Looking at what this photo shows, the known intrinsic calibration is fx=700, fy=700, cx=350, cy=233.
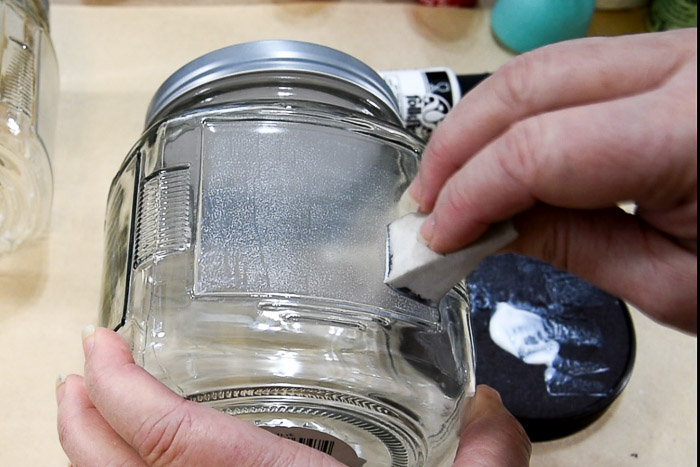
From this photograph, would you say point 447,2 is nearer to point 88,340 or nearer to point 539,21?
point 539,21

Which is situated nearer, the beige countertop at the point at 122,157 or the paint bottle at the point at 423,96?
the beige countertop at the point at 122,157

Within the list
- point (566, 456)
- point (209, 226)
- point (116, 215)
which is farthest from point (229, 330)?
point (566, 456)

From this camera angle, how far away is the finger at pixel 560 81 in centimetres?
29

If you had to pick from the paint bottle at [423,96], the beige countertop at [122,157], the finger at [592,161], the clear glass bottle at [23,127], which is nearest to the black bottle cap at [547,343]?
the beige countertop at [122,157]

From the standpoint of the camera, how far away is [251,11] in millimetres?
786

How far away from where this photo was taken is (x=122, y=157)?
0.66 m

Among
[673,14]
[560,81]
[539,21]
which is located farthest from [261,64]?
[673,14]

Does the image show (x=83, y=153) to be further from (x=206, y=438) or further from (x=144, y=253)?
(x=206, y=438)

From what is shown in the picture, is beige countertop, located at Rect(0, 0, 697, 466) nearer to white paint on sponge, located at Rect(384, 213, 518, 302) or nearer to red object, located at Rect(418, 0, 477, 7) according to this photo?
red object, located at Rect(418, 0, 477, 7)

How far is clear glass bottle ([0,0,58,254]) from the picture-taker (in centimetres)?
55

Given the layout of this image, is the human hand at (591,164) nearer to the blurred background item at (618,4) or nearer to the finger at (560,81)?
the finger at (560,81)

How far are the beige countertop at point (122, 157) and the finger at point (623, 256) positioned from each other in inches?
9.9

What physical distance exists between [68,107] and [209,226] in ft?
1.26

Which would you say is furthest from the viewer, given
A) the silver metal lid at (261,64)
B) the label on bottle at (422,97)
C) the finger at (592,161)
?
the label on bottle at (422,97)
